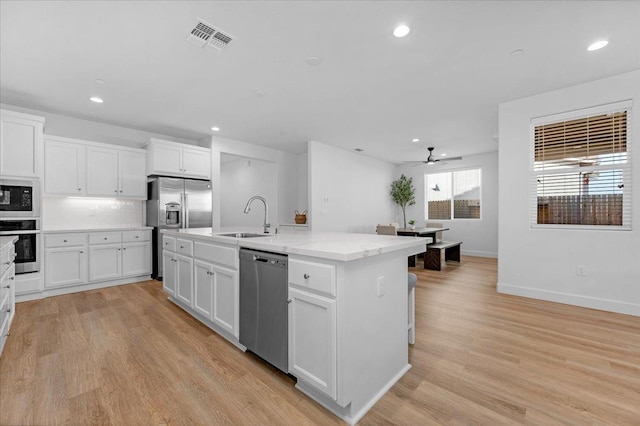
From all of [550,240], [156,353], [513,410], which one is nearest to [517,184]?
[550,240]

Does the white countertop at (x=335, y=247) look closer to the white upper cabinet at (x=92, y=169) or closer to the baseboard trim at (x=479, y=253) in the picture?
the white upper cabinet at (x=92, y=169)

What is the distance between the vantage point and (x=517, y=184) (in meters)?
3.78

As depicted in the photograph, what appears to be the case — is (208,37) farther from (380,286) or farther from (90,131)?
(90,131)

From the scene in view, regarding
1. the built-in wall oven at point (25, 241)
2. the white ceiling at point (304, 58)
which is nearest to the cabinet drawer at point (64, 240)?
the built-in wall oven at point (25, 241)

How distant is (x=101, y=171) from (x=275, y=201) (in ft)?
11.3

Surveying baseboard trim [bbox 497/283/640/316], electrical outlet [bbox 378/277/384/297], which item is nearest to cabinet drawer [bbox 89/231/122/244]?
electrical outlet [bbox 378/277/384/297]

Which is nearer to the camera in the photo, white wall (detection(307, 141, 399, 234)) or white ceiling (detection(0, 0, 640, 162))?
white ceiling (detection(0, 0, 640, 162))

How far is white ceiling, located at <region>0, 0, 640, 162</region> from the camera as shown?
2109 mm

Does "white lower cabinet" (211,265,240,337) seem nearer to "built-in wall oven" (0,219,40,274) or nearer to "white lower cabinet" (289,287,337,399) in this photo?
"white lower cabinet" (289,287,337,399)

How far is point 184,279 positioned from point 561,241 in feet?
14.9

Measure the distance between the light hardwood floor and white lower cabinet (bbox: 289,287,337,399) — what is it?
18 cm

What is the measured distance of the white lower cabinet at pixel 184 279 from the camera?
286 centimetres

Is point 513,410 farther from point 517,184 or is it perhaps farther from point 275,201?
point 275,201

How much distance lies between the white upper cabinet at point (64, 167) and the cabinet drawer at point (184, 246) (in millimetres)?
2337
